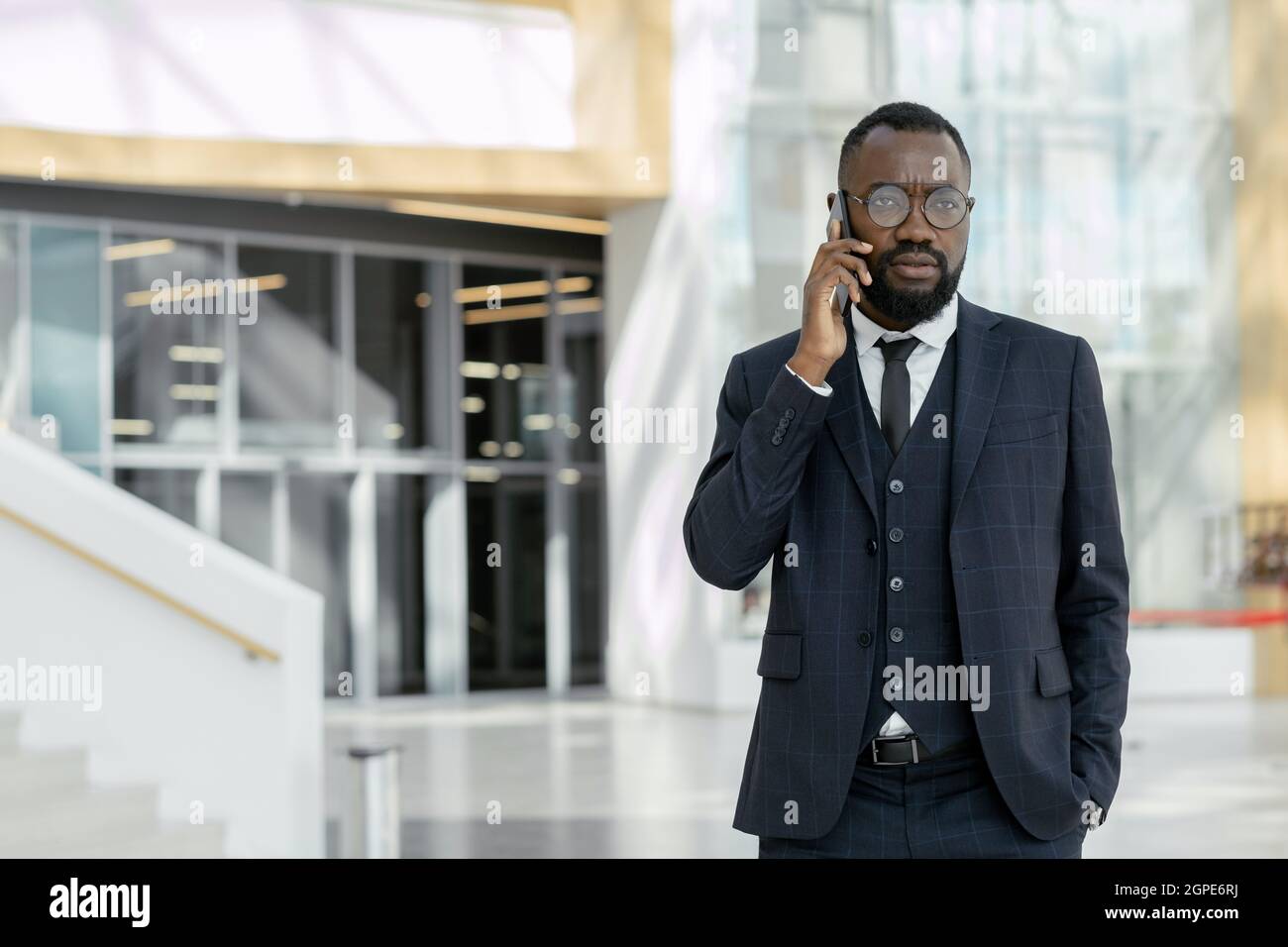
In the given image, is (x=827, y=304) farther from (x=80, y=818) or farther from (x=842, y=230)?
(x=80, y=818)

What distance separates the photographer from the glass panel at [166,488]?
1519 cm

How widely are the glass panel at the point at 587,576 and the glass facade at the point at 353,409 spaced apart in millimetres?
26

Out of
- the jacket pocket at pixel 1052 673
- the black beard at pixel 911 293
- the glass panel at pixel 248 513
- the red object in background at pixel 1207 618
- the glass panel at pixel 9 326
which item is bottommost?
the red object in background at pixel 1207 618

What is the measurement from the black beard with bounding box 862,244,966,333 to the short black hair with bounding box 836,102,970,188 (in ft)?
0.45

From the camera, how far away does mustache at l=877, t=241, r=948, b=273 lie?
7.00ft

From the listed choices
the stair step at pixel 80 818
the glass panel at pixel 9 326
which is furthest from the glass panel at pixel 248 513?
the stair step at pixel 80 818

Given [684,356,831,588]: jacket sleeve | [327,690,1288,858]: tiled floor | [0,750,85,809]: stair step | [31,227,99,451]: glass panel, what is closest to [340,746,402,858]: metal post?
[327,690,1288,858]: tiled floor

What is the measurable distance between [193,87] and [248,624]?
9.48 metres

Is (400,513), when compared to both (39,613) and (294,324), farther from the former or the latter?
(39,613)

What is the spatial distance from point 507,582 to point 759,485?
15.5 metres

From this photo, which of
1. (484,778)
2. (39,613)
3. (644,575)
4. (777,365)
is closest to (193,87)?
(644,575)

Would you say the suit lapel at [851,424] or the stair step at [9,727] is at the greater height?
the suit lapel at [851,424]

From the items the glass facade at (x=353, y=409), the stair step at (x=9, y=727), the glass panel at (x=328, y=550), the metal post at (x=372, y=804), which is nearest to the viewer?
the metal post at (x=372, y=804)

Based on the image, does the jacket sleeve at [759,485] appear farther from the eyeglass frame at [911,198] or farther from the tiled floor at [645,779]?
the tiled floor at [645,779]
